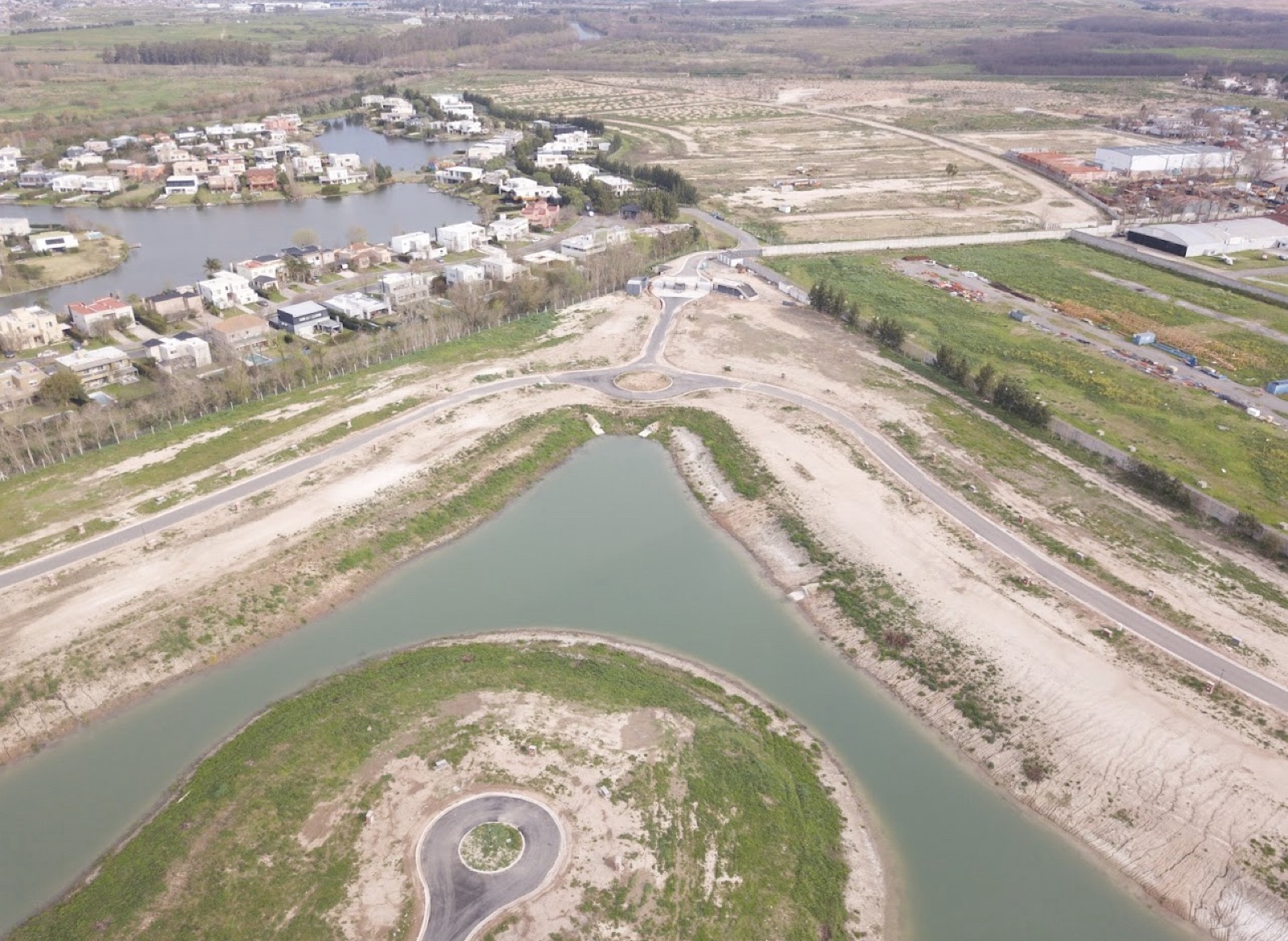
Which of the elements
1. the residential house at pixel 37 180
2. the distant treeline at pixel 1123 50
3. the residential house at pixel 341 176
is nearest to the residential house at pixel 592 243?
the residential house at pixel 341 176

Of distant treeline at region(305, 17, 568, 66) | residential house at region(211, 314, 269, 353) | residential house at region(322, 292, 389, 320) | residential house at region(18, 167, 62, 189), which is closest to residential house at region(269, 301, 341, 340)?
residential house at region(322, 292, 389, 320)

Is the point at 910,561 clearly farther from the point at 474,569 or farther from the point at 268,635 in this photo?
the point at 268,635

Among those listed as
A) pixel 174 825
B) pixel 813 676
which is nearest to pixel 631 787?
pixel 813 676

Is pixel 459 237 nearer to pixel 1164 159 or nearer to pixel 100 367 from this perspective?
pixel 100 367

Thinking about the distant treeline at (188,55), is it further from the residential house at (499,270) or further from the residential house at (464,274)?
the residential house at (464,274)

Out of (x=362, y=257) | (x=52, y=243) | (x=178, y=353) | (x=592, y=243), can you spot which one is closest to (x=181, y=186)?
(x=52, y=243)
